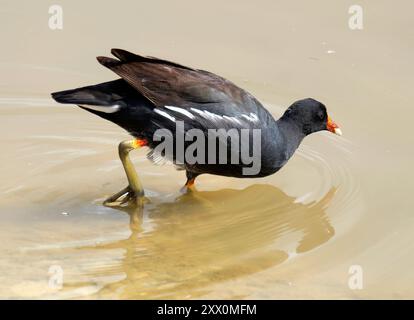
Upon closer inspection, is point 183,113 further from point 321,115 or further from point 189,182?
point 321,115

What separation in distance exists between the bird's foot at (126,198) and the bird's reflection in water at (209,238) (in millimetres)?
78

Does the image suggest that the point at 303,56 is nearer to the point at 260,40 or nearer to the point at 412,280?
the point at 260,40

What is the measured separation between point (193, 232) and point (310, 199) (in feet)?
3.12

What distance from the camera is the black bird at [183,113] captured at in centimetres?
585

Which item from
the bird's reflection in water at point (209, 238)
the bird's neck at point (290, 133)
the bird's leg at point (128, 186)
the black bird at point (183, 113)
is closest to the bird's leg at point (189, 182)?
the bird's reflection in water at point (209, 238)

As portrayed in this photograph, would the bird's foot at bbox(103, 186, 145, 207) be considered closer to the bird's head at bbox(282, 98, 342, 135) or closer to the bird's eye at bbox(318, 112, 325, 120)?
the bird's head at bbox(282, 98, 342, 135)

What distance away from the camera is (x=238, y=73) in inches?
303

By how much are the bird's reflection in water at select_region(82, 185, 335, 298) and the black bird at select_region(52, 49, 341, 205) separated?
11.2 inches

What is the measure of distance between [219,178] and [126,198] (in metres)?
0.86

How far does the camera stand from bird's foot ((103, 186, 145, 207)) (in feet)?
20.2

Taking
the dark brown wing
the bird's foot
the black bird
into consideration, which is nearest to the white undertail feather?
the black bird

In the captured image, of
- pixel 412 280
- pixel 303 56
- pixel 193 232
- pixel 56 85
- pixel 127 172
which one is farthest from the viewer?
pixel 303 56
